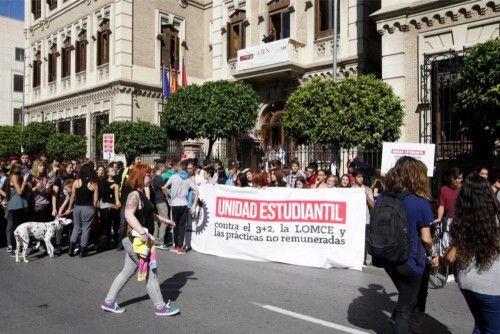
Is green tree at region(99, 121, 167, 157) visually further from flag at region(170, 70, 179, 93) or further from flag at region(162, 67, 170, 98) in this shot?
flag at region(170, 70, 179, 93)

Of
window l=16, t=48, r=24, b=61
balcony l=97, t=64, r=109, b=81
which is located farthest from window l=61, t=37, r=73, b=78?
window l=16, t=48, r=24, b=61

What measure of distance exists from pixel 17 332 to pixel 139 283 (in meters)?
2.21

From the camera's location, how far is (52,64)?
32719mm

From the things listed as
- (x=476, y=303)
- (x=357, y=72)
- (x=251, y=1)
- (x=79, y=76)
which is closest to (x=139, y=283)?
(x=476, y=303)

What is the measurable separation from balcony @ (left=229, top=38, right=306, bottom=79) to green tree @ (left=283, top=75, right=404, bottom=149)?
649 cm

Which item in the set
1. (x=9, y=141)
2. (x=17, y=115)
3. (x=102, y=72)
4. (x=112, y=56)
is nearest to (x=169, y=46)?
(x=112, y=56)

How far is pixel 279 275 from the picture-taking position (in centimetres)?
786

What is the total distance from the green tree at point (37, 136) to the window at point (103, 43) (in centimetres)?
515

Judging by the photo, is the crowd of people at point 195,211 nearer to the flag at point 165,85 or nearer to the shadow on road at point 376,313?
the shadow on road at point 376,313

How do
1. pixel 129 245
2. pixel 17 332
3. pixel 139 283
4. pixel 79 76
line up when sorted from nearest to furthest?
pixel 17 332
pixel 129 245
pixel 139 283
pixel 79 76

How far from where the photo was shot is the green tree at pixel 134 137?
22422mm

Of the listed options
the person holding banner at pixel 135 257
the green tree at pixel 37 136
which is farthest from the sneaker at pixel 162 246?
the green tree at pixel 37 136

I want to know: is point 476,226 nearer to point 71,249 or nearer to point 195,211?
point 195,211

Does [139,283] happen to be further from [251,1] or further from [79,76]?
[79,76]
